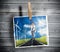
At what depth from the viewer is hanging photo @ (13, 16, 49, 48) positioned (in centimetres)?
171

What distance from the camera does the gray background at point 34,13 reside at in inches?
A: 68.0

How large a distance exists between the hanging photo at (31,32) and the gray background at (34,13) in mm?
58

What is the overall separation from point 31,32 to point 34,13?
0.88 feet

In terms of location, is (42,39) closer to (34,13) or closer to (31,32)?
(31,32)

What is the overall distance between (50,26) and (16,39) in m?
0.50

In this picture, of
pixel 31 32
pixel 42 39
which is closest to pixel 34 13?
pixel 31 32

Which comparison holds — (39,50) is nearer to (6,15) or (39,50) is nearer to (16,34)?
(16,34)

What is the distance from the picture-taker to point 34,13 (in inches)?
68.6

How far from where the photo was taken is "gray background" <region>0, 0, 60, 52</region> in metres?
1.73

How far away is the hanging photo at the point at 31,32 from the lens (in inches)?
67.3

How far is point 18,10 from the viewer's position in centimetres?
175

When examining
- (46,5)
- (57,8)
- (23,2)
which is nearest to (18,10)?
(23,2)

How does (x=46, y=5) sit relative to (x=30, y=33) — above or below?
above

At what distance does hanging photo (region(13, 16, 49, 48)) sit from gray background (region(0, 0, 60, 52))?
0.06 metres
